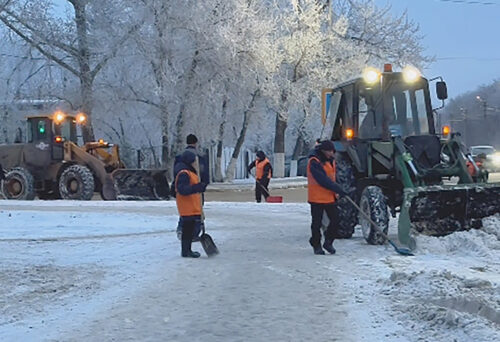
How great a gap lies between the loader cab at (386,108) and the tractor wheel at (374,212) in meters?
1.40

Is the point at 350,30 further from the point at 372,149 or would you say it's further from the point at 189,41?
the point at 372,149

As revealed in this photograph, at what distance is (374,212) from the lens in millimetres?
11305

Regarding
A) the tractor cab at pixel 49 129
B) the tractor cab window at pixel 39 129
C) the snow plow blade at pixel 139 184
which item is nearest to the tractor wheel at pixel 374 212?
the snow plow blade at pixel 139 184

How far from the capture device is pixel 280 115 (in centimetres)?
3747

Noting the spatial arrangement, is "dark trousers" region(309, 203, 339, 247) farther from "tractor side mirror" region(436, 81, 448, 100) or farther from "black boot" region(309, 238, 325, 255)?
"tractor side mirror" region(436, 81, 448, 100)

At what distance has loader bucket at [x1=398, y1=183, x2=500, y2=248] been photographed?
1067 centimetres

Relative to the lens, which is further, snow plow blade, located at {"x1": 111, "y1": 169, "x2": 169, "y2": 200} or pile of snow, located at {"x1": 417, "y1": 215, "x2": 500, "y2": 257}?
snow plow blade, located at {"x1": 111, "y1": 169, "x2": 169, "y2": 200}

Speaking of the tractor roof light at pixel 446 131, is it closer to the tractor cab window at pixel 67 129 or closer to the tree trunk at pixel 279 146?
the tractor cab window at pixel 67 129

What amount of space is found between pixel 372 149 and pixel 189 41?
2005 centimetres

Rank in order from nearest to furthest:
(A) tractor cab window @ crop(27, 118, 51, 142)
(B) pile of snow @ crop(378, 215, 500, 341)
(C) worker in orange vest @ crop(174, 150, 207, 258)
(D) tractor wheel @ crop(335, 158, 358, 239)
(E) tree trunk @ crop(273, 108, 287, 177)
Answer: (B) pile of snow @ crop(378, 215, 500, 341), (C) worker in orange vest @ crop(174, 150, 207, 258), (D) tractor wheel @ crop(335, 158, 358, 239), (A) tractor cab window @ crop(27, 118, 51, 142), (E) tree trunk @ crop(273, 108, 287, 177)

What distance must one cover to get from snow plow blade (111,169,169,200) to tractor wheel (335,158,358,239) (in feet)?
42.8

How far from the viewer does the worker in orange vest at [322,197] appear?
1066cm

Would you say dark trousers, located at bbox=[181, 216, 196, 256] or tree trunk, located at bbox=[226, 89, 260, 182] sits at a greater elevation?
tree trunk, located at bbox=[226, 89, 260, 182]

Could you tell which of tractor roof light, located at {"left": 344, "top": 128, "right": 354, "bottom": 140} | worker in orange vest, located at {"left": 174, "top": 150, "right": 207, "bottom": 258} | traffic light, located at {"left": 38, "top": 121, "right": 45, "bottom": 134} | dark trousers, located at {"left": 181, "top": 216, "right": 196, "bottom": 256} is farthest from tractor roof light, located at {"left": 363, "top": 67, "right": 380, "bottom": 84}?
traffic light, located at {"left": 38, "top": 121, "right": 45, "bottom": 134}
